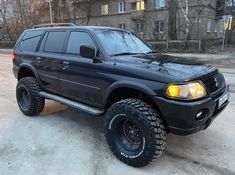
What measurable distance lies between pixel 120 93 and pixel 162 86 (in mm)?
922

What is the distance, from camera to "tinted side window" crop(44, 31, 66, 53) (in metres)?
5.02

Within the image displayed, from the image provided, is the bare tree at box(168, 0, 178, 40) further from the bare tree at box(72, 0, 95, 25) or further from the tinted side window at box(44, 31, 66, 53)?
the tinted side window at box(44, 31, 66, 53)

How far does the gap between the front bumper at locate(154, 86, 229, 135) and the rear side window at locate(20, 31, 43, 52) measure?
Answer: 3.35 m

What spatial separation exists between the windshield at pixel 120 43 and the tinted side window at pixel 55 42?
0.88 metres

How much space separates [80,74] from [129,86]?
1.12 meters

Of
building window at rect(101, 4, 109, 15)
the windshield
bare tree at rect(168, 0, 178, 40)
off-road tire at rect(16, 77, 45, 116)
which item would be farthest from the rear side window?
building window at rect(101, 4, 109, 15)

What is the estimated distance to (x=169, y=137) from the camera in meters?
4.53

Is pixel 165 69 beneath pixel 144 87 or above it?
above

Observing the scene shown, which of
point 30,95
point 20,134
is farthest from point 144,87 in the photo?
point 30,95

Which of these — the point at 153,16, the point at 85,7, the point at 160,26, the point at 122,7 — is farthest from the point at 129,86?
the point at 85,7

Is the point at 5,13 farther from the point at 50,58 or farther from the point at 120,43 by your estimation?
the point at 120,43

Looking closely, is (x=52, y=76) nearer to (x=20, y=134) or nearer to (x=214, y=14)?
(x=20, y=134)

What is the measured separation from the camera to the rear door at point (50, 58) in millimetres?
5016

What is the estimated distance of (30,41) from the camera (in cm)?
592
